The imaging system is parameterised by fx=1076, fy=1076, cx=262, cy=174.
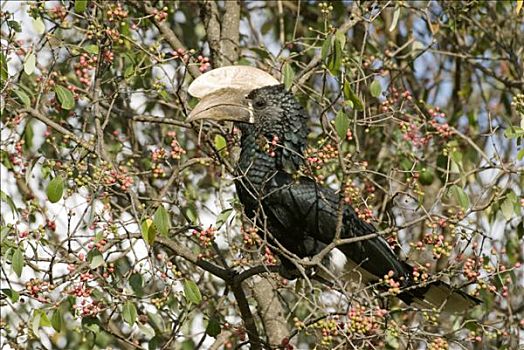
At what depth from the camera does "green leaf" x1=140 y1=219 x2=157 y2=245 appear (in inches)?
125

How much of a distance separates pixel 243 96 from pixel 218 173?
0.52 meters

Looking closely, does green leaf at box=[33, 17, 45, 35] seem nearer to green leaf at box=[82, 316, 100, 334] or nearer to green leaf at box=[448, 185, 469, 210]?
green leaf at box=[82, 316, 100, 334]

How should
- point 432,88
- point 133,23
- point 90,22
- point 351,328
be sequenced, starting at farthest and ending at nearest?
point 432,88 → point 133,23 → point 90,22 → point 351,328

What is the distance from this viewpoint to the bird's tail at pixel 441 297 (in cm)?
382

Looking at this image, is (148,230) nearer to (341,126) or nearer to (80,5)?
(341,126)

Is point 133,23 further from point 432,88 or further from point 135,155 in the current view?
point 432,88

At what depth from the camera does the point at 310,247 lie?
12.7ft

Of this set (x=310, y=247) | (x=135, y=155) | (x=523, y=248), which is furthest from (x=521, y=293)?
(x=135, y=155)

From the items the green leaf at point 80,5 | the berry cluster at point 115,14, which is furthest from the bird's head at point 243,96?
the green leaf at point 80,5

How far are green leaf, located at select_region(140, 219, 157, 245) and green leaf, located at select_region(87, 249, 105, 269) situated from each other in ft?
0.62

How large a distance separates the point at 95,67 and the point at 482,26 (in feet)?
6.82

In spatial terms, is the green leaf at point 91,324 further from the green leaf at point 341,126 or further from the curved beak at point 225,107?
the green leaf at point 341,126

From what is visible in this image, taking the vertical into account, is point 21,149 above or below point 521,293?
above

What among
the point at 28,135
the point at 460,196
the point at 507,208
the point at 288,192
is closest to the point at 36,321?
the point at 288,192
